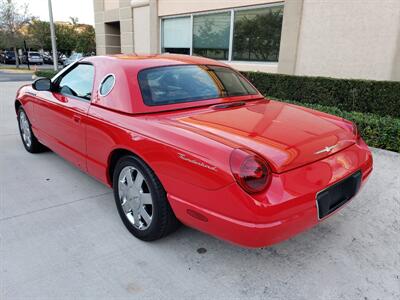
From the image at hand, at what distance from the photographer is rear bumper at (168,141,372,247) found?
6.33 ft

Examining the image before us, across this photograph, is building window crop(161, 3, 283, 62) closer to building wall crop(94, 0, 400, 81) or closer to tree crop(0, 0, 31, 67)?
building wall crop(94, 0, 400, 81)

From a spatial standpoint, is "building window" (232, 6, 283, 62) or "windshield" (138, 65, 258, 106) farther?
"building window" (232, 6, 283, 62)

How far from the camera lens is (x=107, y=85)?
304cm

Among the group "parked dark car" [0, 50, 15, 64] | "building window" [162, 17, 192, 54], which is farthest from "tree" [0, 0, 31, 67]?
"building window" [162, 17, 192, 54]

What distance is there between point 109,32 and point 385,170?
15.2m

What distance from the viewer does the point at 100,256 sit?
8.32ft

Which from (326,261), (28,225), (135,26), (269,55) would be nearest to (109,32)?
(135,26)

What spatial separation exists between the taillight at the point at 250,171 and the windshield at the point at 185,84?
3.64ft

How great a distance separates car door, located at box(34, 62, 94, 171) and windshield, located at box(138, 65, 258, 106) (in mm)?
721

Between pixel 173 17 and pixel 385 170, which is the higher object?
pixel 173 17

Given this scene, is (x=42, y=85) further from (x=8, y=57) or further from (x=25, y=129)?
(x=8, y=57)

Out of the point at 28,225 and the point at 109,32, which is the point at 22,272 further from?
the point at 109,32

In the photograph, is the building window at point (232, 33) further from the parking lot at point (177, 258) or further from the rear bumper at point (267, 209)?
the rear bumper at point (267, 209)

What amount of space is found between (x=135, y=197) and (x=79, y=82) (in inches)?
63.5
